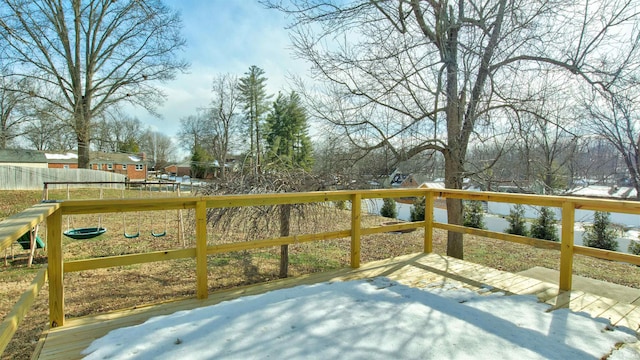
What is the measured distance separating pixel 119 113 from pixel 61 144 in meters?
4.16

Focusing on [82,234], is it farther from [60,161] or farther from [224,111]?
[60,161]

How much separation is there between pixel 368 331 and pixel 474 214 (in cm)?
993

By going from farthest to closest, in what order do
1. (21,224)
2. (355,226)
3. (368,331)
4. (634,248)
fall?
(634,248)
(355,226)
(368,331)
(21,224)

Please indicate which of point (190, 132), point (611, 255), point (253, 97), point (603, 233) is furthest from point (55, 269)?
point (190, 132)

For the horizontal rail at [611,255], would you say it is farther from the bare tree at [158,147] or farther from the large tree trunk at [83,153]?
the bare tree at [158,147]

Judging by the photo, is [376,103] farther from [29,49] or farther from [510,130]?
[29,49]

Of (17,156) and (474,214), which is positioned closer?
(474,214)

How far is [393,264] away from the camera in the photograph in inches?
160

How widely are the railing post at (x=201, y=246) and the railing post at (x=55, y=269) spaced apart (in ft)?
3.09

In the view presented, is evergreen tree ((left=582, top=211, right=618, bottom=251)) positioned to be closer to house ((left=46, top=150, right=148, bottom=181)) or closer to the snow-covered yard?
the snow-covered yard

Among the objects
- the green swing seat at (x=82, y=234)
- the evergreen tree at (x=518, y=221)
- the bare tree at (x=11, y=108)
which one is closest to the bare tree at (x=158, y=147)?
the bare tree at (x=11, y=108)

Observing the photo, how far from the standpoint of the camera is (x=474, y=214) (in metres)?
11.0

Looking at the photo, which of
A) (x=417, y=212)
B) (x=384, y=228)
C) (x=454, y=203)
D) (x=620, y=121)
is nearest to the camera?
(x=384, y=228)

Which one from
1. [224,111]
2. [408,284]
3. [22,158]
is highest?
[224,111]
